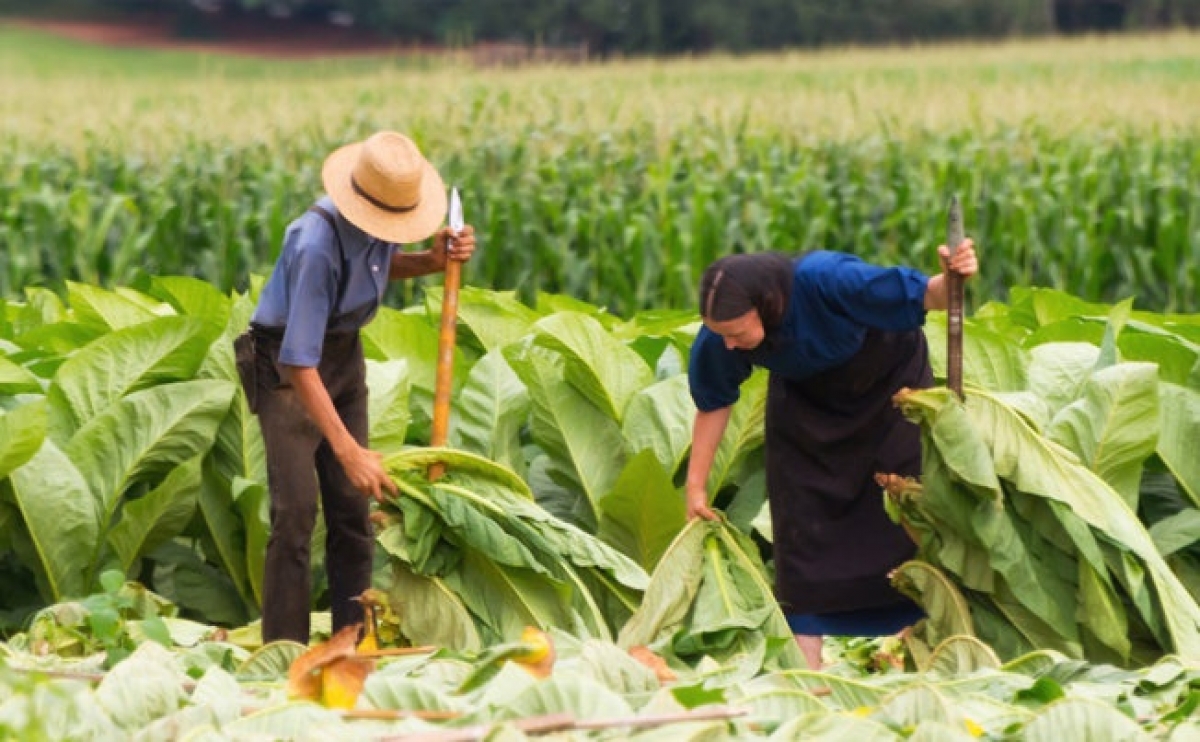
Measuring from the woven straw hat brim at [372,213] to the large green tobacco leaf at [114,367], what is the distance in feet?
2.89

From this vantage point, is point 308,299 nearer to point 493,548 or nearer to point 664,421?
point 493,548

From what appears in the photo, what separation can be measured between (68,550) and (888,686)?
2.82m

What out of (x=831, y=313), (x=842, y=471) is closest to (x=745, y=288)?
(x=831, y=313)

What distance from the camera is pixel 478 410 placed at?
17.5 feet

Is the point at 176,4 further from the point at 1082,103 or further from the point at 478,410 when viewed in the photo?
the point at 478,410

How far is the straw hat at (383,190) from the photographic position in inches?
177

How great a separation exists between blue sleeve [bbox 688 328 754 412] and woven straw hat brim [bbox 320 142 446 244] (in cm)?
70

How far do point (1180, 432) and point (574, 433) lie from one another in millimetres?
1593

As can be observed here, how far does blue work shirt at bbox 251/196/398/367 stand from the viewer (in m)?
4.38

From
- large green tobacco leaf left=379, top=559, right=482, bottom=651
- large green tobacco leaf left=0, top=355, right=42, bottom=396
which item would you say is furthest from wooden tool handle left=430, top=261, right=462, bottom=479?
large green tobacco leaf left=0, top=355, right=42, bottom=396

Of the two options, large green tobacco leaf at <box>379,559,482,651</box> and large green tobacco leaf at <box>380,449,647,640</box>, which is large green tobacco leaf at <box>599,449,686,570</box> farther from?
large green tobacco leaf at <box>379,559,482,651</box>

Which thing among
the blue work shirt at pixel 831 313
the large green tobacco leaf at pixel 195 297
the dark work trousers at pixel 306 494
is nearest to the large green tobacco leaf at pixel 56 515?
the dark work trousers at pixel 306 494

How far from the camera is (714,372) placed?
4641mm

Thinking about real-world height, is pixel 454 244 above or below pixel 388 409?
above
